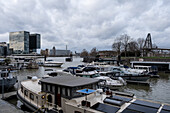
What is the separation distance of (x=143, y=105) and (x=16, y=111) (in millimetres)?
11998

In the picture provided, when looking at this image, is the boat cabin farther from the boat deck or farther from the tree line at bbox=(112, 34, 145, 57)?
the tree line at bbox=(112, 34, 145, 57)

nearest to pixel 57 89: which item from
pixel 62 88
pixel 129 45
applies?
pixel 62 88

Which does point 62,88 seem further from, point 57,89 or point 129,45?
point 129,45

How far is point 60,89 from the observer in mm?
10844

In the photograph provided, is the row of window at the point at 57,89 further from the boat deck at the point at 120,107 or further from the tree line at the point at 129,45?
the tree line at the point at 129,45

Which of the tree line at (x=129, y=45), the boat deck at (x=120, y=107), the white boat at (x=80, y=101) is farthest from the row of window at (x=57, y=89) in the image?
the tree line at (x=129, y=45)

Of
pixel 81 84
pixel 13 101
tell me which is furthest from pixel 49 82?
pixel 13 101

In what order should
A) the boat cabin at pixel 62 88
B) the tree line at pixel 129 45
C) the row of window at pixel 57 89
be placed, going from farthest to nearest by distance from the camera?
the tree line at pixel 129 45, the row of window at pixel 57 89, the boat cabin at pixel 62 88

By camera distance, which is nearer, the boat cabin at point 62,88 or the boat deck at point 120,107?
the boat deck at point 120,107

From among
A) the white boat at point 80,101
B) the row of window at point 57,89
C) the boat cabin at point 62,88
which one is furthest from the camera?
the row of window at point 57,89

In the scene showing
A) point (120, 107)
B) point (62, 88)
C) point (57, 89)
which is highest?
point (62, 88)

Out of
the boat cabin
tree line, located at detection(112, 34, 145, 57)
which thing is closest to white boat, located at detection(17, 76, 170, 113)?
the boat cabin

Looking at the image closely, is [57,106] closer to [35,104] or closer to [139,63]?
[35,104]

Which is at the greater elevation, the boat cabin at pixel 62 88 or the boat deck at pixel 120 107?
the boat cabin at pixel 62 88
